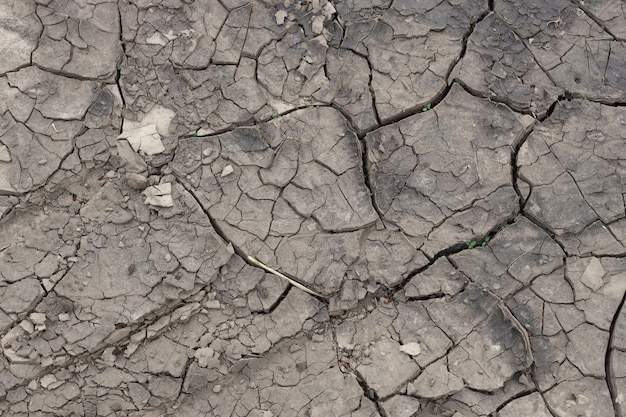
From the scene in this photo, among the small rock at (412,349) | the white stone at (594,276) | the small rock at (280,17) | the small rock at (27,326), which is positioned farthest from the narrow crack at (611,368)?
the small rock at (27,326)

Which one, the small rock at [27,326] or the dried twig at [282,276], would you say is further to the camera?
the dried twig at [282,276]

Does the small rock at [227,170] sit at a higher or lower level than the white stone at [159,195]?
higher

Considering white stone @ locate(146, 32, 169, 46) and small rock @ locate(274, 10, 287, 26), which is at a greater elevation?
small rock @ locate(274, 10, 287, 26)

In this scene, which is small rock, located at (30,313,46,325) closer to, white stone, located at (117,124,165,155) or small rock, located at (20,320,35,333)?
small rock, located at (20,320,35,333)

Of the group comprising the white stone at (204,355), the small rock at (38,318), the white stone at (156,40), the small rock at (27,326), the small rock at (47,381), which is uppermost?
the white stone at (156,40)

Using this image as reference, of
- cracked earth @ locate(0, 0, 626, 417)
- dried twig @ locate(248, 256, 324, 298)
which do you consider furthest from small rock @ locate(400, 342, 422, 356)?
dried twig @ locate(248, 256, 324, 298)

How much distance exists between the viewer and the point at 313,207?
126 inches

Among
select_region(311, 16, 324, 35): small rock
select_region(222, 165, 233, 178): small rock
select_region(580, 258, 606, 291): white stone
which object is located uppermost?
select_region(311, 16, 324, 35): small rock

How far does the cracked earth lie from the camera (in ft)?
9.90

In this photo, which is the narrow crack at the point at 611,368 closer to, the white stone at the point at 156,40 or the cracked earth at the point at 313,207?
the cracked earth at the point at 313,207

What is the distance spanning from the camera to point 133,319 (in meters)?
3.04

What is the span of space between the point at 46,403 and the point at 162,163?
1293 mm

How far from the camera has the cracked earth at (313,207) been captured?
3.02m

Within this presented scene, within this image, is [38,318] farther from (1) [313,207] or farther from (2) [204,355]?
(1) [313,207]
